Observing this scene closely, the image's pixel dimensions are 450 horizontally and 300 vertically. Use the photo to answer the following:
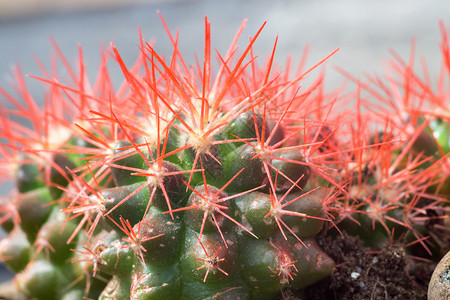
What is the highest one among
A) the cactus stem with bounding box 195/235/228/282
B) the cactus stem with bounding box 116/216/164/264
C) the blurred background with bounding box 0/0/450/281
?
the blurred background with bounding box 0/0/450/281

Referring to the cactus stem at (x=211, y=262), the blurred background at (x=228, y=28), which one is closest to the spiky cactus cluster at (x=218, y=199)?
the cactus stem at (x=211, y=262)

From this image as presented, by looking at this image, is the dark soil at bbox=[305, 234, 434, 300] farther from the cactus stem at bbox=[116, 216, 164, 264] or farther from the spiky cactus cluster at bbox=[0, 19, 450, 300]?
the cactus stem at bbox=[116, 216, 164, 264]

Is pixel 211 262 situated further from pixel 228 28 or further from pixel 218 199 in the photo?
pixel 228 28

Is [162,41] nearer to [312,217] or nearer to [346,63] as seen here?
[346,63]

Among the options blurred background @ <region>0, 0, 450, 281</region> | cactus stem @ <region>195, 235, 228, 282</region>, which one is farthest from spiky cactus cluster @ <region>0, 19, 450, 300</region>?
blurred background @ <region>0, 0, 450, 281</region>

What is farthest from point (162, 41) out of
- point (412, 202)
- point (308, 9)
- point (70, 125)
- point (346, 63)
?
point (412, 202)

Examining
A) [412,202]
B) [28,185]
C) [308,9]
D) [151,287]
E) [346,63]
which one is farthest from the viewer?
[308,9]

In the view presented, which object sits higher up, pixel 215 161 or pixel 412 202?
pixel 215 161
